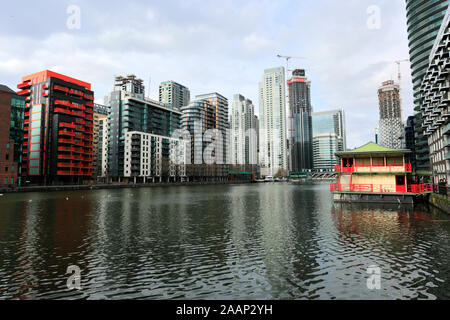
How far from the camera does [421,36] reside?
126 m

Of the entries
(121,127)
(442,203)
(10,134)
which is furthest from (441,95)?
(121,127)

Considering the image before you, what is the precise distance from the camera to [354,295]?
1382 centimetres

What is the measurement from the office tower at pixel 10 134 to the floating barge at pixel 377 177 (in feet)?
371

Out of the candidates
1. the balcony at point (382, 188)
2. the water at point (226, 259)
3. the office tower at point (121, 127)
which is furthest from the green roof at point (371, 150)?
the office tower at point (121, 127)

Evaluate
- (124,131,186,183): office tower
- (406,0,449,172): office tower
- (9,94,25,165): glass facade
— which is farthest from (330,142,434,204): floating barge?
(124,131,186,183): office tower

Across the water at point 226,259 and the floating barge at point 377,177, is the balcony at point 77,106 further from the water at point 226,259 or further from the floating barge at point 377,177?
the floating barge at point 377,177

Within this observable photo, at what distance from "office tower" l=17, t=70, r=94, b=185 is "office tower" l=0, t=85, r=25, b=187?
12.6 meters

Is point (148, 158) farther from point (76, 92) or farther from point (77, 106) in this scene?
point (76, 92)

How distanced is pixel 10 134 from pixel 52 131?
19.3 m

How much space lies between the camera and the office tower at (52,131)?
134 meters

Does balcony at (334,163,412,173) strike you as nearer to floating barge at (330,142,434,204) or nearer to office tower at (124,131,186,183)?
floating barge at (330,142,434,204)

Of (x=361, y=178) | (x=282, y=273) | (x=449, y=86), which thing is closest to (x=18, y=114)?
(x=361, y=178)
